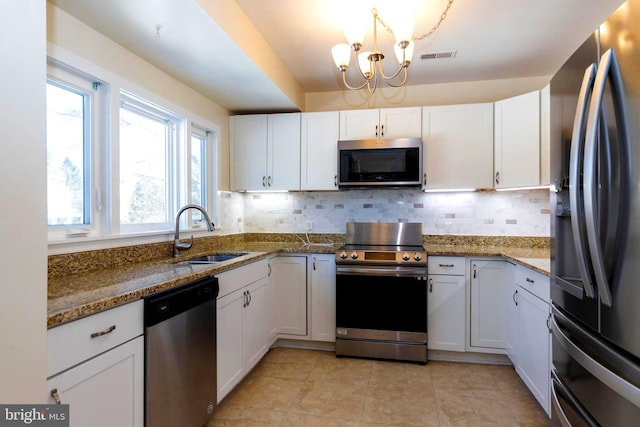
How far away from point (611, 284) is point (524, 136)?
215 centimetres

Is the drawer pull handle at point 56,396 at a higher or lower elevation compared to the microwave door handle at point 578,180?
lower

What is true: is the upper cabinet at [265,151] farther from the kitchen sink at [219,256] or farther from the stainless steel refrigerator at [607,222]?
the stainless steel refrigerator at [607,222]

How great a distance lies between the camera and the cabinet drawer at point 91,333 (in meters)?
1.05

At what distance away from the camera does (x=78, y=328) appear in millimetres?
1135

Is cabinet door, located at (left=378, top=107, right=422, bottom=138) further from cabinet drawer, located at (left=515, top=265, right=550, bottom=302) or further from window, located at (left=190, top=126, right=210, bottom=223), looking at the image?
window, located at (left=190, top=126, right=210, bottom=223)

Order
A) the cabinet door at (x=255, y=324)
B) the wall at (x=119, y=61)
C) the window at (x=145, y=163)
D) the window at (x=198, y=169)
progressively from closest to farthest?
the wall at (x=119, y=61)
the window at (x=145, y=163)
the cabinet door at (x=255, y=324)
the window at (x=198, y=169)

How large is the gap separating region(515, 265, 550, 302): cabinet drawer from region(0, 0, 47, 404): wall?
2273 mm

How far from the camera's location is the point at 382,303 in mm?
2771

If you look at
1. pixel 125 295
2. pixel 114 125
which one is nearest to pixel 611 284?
pixel 125 295

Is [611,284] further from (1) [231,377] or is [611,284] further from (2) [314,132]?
(2) [314,132]

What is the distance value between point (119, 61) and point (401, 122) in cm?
223

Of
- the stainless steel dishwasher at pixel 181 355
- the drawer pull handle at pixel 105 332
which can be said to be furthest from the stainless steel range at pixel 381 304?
the drawer pull handle at pixel 105 332

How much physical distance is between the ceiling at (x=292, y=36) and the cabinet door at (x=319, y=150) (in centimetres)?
36

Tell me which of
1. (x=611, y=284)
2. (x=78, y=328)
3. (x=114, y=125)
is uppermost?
(x=114, y=125)
